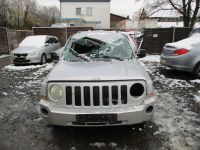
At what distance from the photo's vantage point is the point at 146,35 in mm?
15516

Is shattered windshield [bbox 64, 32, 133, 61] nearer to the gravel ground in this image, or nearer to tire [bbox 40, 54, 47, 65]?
the gravel ground

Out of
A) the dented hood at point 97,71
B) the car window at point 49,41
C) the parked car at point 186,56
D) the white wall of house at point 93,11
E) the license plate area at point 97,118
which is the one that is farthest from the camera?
the white wall of house at point 93,11

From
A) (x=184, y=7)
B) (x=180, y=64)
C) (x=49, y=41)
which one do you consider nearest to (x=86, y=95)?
(x=180, y=64)

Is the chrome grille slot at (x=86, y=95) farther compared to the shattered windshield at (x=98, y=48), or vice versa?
the shattered windshield at (x=98, y=48)

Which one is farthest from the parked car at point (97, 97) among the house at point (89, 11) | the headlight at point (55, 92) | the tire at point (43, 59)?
the house at point (89, 11)

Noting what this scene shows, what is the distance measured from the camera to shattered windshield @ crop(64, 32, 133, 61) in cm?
478

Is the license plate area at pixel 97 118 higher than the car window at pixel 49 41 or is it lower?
lower

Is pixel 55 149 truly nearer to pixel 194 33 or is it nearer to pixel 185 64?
pixel 185 64

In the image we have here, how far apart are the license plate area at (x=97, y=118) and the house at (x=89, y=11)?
3913 cm

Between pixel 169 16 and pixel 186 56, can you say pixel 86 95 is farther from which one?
pixel 169 16

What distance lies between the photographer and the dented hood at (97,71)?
363 cm

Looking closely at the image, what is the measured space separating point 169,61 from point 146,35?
24.5 feet

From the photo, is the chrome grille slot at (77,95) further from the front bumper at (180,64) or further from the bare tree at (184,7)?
the bare tree at (184,7)

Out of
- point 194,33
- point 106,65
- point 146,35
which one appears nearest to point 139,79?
point 106,65
